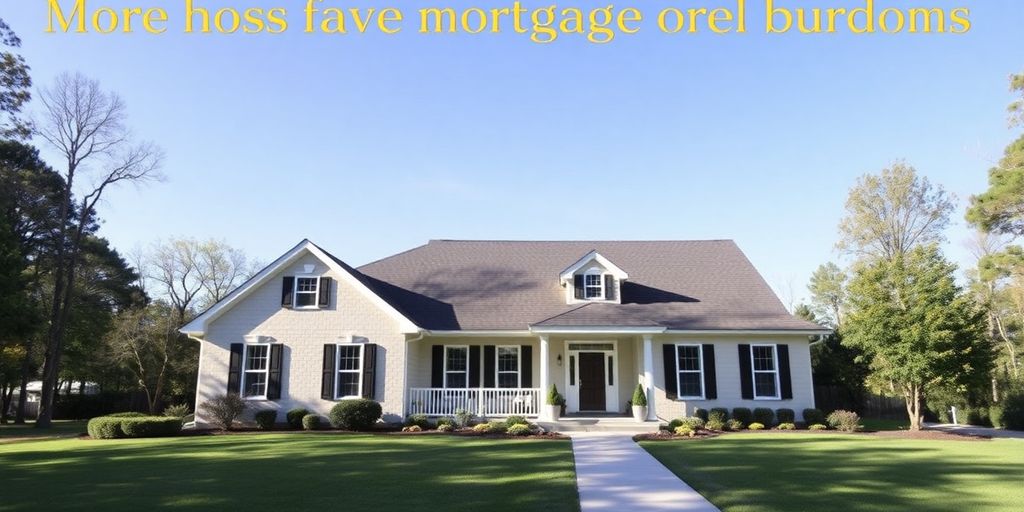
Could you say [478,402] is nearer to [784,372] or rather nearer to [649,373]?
[649,373]

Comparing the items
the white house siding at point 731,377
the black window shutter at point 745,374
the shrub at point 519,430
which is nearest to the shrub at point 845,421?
the white house siding at point 731,377

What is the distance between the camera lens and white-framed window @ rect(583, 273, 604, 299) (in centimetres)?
2256

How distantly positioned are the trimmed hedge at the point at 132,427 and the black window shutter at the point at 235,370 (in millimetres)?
2027

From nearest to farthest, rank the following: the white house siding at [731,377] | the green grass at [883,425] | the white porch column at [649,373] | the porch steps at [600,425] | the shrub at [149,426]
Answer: the shrub at [149,426] → the porch steps at [600,425] → the white porch column at [649,373] → the white house siding at [731,377] → the green grass at [883,425]

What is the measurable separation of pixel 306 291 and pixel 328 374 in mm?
2964

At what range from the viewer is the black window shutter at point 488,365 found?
21438mm

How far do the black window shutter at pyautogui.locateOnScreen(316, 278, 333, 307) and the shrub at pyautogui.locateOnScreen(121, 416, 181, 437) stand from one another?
543 cm

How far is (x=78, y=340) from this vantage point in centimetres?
3709

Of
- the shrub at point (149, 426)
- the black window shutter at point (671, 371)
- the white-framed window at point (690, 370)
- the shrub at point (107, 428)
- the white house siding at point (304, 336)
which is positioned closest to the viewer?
the shrub at point (149, 426)

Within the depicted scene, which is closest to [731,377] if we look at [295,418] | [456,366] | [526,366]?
[526,366]

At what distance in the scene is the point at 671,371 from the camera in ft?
68.1

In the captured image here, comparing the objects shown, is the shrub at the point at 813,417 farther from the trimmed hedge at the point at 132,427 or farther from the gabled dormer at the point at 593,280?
the trimmed hedge at the point at 132,427

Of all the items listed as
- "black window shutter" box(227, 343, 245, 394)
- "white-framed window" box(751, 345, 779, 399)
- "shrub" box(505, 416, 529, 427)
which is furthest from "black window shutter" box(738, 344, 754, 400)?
"black window shutter" box(227, 343, 245, 394)

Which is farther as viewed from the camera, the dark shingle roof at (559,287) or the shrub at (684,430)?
the dark shingle roof at (559,287)
